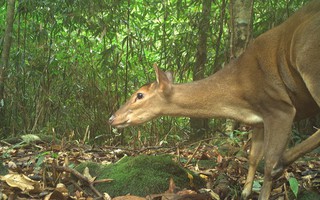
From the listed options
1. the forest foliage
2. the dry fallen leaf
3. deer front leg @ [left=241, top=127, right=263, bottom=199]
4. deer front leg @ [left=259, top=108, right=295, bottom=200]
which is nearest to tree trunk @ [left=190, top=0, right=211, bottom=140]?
the forest foliage

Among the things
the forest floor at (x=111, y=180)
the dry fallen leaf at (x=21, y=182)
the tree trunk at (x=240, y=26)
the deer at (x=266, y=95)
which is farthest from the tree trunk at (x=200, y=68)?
the dry fallen leaf at (x=21, y=182)

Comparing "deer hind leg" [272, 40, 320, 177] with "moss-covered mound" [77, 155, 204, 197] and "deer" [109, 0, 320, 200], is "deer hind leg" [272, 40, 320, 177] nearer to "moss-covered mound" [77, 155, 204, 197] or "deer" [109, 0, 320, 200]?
"deer" [109, 0, 320, 200]

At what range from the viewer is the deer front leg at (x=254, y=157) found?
3.66 meters

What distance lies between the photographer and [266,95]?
12.2 feet

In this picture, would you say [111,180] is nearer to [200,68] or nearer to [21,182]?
[21,182]

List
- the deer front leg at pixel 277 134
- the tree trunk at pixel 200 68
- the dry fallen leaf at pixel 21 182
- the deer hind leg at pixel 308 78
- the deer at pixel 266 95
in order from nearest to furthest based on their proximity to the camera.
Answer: the dry fallen leaf at pixel 21 182 < the deer hind leg at pixel 308 78 < the deer at pixel 266 95 < the deer front leg at pixel 277 134 < the tree trunk at pixel 200 68

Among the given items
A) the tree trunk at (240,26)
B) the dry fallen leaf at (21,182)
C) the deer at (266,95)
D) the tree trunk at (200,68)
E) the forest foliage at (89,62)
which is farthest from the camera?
the tree trunk at (200,68)

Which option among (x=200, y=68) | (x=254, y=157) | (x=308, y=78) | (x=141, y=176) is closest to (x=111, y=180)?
(x=141, y=176)

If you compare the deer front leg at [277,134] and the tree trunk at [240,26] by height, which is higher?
the tree trunk at [240,26]

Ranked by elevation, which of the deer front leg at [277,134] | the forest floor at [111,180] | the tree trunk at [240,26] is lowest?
the forest floor at [111,180]

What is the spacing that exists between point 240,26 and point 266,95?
1626 millimetres

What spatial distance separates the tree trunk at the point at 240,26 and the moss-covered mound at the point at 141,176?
1937 millimetres

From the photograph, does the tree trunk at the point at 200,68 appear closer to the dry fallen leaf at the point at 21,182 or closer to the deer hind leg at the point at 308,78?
the deer hind leg at the point at 308,78

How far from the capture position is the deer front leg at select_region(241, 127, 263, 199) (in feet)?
12.0
